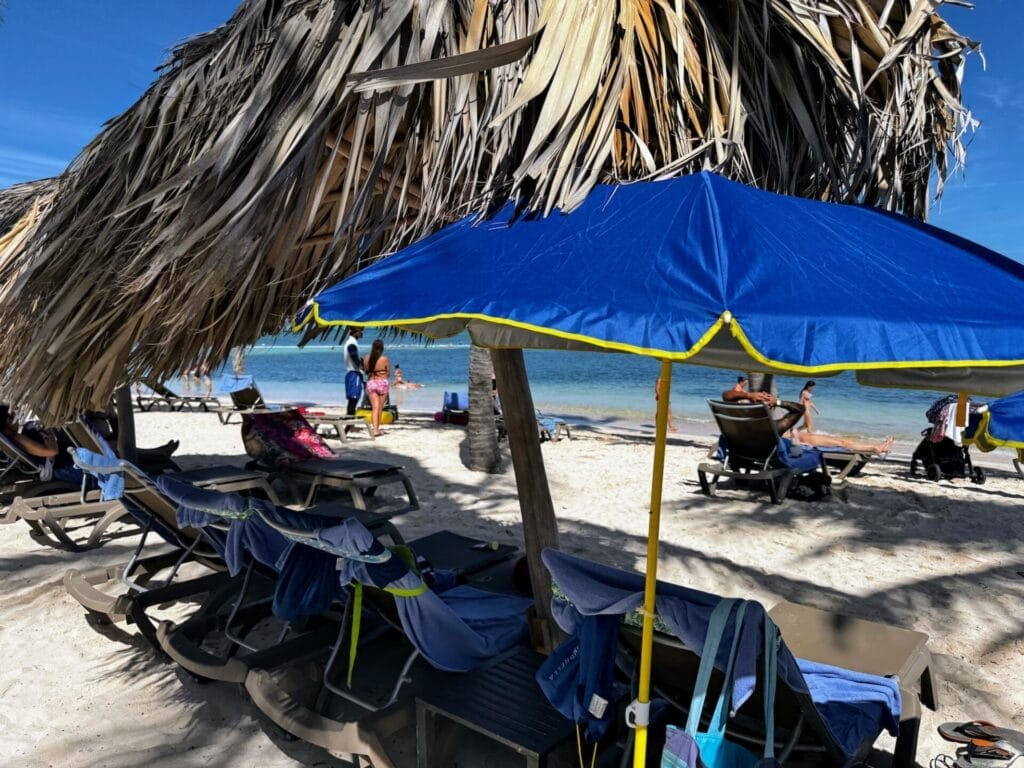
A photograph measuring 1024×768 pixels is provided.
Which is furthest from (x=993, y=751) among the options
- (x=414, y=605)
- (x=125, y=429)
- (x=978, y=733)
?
(x=125, y=429)

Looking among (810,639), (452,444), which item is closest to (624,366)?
(452,444)

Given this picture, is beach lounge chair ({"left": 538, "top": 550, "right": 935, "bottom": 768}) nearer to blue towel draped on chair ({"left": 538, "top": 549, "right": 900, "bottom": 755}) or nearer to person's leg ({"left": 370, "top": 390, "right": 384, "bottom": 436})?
blue towel draped on chair ({"left": 538, "top": 549, "right": 900, "bottom": 755})

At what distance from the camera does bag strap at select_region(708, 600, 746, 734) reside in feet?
6.15

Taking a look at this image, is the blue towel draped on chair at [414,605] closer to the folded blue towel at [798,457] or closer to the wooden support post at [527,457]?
the wooden support post at [527,457]

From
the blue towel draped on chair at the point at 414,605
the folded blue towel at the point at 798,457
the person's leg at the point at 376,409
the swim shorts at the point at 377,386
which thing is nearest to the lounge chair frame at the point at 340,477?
the blue towel draped on chair at the point at 414,605

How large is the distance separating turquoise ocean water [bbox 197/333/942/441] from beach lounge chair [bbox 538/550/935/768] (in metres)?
5.92

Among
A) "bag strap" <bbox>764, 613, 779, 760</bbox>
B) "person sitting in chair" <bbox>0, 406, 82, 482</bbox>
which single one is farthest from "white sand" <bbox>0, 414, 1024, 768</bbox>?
"bag strap" <bbox>764, 613, 779, 760</bbox>

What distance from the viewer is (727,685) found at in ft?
6.17

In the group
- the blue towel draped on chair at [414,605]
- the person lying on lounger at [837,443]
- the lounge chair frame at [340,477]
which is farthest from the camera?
the person lying on lounger at [837,443]

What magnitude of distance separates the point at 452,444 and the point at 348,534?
7911mm

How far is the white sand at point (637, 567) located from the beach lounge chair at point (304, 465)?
44 centimetres

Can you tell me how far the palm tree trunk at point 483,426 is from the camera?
8.55 meters

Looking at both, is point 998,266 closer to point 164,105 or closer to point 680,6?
point 680,6

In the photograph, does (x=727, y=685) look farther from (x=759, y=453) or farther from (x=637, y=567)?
(x=759, y=453)
